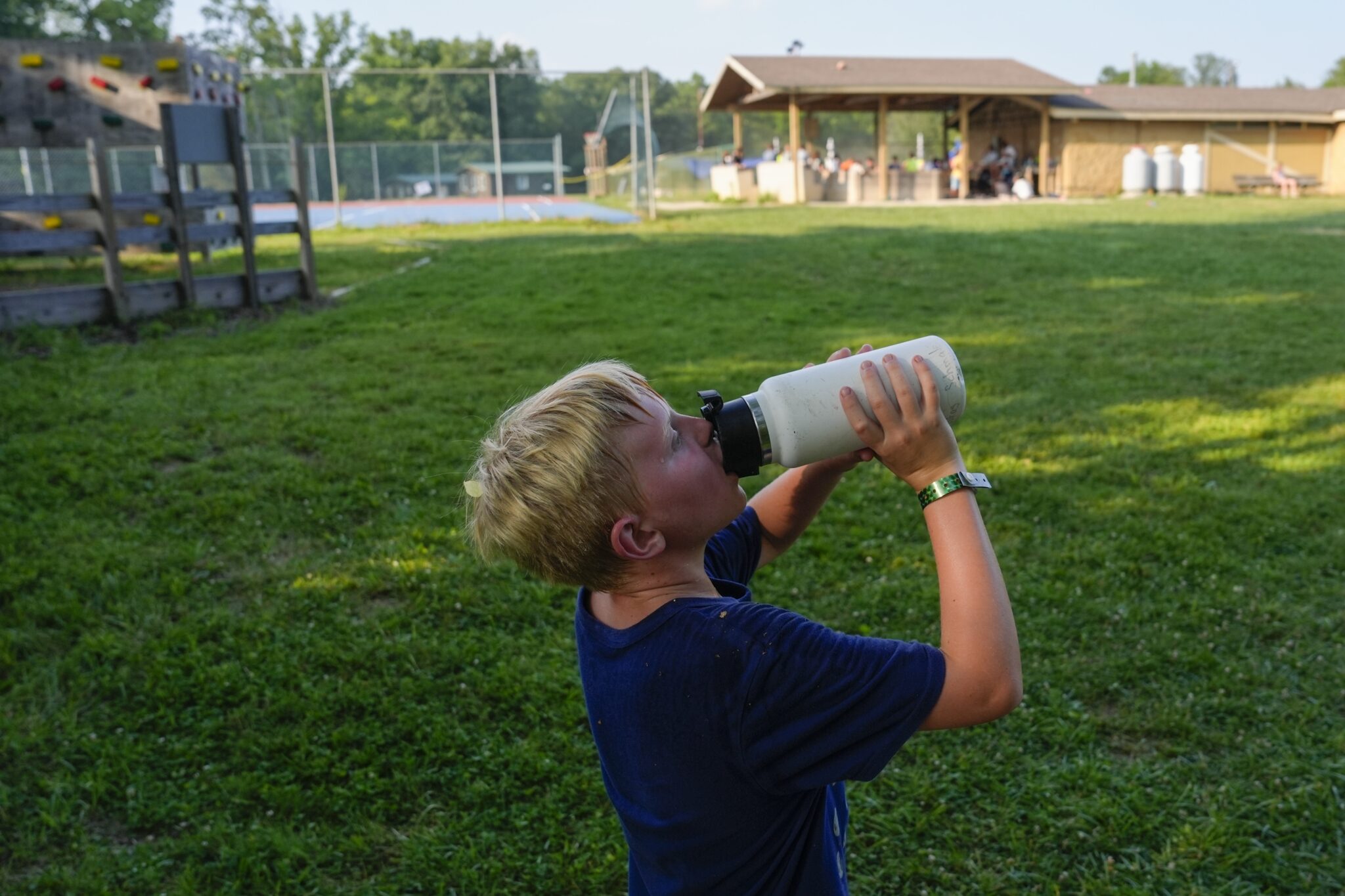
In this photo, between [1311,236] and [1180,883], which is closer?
[1180,883]

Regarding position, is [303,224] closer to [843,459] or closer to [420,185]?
[843,459]

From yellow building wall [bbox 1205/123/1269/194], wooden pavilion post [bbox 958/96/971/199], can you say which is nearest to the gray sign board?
wooden pavilion post [bbox 958/96/971/199]

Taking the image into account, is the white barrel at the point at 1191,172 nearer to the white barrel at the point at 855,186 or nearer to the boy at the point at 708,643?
the white barrel at the point at 855,186

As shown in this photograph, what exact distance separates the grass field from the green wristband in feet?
5.57

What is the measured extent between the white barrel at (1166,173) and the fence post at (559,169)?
1844 centimetres

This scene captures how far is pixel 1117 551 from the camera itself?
15.6 ft

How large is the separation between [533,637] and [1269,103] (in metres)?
41.2

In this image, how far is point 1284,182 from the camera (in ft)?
110

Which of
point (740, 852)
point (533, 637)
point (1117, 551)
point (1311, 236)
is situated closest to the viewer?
point (740, 852)

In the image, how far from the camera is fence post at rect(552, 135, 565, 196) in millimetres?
30609

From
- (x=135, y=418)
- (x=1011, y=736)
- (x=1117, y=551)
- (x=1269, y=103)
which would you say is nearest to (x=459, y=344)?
(x=135, y=418)

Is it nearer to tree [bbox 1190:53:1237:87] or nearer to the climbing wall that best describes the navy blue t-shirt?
the climbing wall

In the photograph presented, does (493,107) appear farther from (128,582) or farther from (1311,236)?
(128,582)

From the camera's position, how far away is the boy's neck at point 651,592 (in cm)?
172
